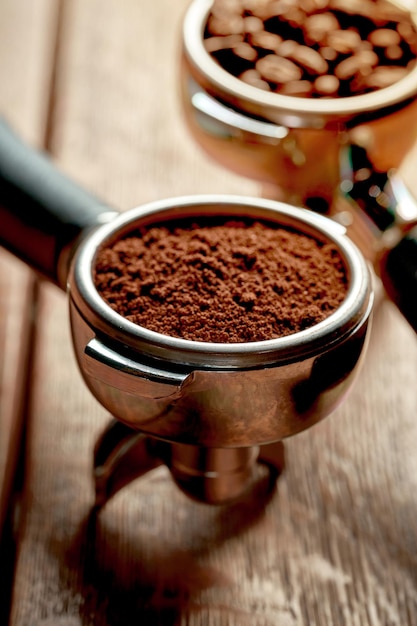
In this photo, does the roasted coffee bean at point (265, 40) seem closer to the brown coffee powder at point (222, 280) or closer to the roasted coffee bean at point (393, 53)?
the roasted coffee bean at point (393, 53)

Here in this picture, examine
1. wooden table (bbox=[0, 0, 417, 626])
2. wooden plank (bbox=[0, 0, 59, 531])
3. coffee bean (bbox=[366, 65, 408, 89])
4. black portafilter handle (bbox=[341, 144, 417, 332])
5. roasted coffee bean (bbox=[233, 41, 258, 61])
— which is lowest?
wooden plank (bbox=[0, 0, 59, 531])

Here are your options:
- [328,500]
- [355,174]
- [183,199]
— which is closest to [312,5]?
[355,174]

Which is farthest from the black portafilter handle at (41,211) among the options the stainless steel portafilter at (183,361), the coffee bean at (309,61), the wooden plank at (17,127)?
the coffee bean at (309,61)

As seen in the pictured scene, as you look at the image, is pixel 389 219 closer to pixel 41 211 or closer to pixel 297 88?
pixel 297 88

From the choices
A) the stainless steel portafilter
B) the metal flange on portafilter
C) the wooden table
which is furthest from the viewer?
the metal flange on portafilter

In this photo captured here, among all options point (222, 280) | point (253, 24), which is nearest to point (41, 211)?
point (222, 280)

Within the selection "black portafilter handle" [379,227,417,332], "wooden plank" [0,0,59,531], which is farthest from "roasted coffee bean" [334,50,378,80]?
"wooden plank" [0,0,59,531]

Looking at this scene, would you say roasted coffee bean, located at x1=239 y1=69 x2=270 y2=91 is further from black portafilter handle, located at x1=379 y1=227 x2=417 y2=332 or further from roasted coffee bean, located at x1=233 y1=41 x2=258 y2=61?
black portafilter handle, located at x1=379 y1=227 x2=417 y2=332
